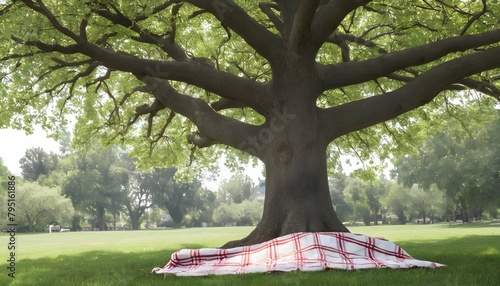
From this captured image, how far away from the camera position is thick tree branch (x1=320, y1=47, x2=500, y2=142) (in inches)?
439

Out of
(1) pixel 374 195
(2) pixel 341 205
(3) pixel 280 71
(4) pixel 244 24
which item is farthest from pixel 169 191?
(4) pixel 244 24

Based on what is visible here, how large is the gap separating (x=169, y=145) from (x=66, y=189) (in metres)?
67.4

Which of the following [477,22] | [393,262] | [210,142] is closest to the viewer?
[393,262]

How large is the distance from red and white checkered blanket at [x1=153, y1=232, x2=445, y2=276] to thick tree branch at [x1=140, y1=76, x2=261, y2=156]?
3322 millimetres

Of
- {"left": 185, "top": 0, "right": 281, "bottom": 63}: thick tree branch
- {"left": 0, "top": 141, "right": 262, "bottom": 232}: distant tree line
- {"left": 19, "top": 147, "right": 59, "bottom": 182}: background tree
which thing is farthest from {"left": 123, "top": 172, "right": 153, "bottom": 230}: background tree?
{"left": 185, "top": 0, "right": 281, "bottom": 63}: thick tree branch

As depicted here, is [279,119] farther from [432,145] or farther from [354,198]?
[354,198]

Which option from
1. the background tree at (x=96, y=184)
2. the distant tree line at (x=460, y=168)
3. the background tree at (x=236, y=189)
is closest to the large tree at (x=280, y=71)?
the distant tree line at (x=460, y=168)

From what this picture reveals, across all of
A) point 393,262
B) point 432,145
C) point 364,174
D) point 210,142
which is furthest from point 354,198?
point 393,262

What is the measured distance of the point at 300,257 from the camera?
8.28m

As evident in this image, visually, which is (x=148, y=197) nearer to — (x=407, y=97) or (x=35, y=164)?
(x=35, y=164)

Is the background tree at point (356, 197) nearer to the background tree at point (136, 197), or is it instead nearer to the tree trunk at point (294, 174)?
the background tree at point (136, 197)

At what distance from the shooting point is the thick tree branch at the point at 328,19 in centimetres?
1048

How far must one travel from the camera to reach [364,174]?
917 inches

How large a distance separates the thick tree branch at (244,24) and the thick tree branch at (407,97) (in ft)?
6.41
